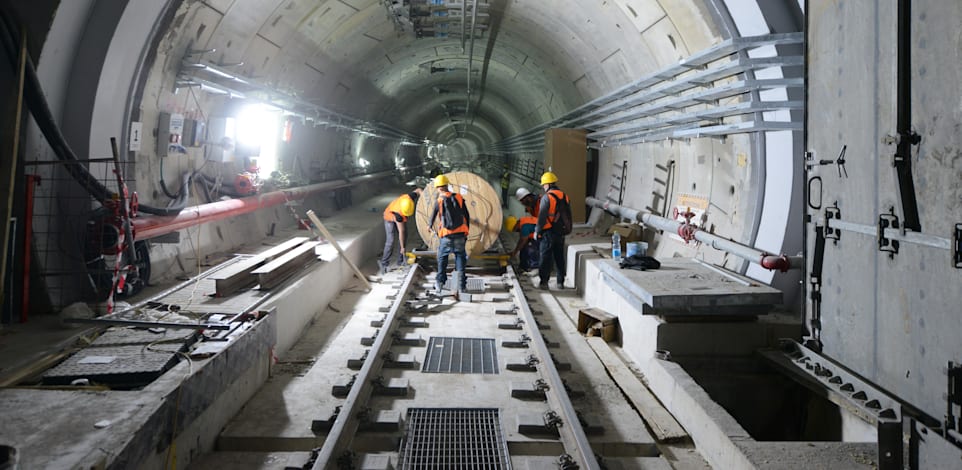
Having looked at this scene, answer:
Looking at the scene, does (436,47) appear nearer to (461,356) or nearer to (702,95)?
(702,95)

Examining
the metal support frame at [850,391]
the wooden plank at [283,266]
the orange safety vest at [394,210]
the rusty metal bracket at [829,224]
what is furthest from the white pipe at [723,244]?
the wooden plank at [283,266]

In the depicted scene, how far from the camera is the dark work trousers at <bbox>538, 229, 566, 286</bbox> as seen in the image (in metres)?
10.1

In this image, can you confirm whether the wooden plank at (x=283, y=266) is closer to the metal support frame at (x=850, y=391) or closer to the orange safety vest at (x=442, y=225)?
the orange safety vest at (x=442, y=225)

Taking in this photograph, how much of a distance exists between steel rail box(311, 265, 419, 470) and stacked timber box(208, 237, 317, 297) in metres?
1.45

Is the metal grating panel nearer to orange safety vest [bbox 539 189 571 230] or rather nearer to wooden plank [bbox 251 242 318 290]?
wooden plank [bbox 251 242 318 290]

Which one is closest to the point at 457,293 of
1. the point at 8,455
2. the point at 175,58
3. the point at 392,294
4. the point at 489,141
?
the point at 392,294

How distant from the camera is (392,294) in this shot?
31.3ft

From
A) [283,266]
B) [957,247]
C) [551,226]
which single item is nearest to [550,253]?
[551,226]

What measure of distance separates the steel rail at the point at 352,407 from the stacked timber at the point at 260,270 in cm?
145

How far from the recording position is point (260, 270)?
7.09m

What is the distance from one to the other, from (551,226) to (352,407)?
231 inches

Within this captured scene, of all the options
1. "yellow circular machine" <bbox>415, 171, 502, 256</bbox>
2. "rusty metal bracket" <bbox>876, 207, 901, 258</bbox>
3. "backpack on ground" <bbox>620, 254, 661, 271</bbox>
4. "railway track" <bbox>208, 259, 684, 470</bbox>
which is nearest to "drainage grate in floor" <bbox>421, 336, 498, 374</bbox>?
"railway track" <bbox>208, 259, 684, 470</bbox>

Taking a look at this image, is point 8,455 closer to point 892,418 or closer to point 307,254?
point 892,418

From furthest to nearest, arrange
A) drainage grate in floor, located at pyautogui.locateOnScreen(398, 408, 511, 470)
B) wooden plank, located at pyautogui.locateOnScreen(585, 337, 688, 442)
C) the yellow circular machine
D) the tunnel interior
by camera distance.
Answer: the yellow circular machine → wooden plank, located at pyautogui.locateOnScreen(585, 337, 688, 442) → drainage grate in floor, located at pyautogui.locateOnScreen(398, 408, 511, 470) → the tunnel interior
